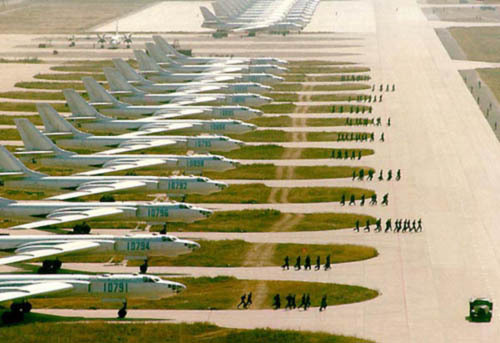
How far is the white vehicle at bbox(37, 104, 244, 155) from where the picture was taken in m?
119

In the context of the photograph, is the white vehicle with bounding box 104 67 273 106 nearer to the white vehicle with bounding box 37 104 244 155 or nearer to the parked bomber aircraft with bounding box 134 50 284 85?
the parked bomber aircraft with bounding box 134 50 284 85

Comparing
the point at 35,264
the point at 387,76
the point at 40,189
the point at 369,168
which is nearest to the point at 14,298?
the point at 35,264

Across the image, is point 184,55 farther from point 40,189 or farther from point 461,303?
point 461,303

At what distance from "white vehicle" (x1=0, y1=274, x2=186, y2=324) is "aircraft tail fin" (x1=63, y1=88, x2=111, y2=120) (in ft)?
186

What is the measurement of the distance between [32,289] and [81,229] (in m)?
19.0

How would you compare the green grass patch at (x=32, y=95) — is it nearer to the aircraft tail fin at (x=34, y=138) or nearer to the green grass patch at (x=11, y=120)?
the green grass patch at (x=11, y=120)

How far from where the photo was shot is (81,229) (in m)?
91.3

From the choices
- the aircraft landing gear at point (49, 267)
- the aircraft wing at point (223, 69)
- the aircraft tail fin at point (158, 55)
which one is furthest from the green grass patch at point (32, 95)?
the aircraft landing gear at point (49, 267)

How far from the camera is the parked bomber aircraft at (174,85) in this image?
161212 millimetres

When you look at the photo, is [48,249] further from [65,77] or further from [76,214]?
[65,77]

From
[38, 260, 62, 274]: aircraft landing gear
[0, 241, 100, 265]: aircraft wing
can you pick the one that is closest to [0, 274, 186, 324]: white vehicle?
[0, 241, 100, 265]: aircraft wing

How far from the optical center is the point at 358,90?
176 meters

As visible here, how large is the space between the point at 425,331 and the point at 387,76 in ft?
396

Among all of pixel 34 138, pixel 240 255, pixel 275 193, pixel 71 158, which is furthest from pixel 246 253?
pixel 34 138
